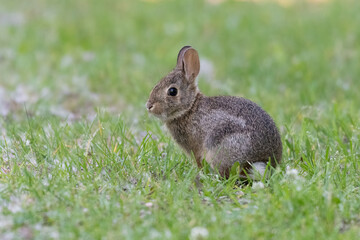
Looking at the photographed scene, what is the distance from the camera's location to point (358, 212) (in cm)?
424

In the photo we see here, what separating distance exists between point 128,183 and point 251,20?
866cm

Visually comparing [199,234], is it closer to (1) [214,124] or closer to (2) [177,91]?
(1) [214,124]

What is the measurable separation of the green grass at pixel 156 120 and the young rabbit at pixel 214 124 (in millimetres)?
192

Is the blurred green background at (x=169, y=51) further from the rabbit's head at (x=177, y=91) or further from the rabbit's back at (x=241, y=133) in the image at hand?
the rabbit's back at (x=241, y=133)

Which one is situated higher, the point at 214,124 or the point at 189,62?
the point at 189,62

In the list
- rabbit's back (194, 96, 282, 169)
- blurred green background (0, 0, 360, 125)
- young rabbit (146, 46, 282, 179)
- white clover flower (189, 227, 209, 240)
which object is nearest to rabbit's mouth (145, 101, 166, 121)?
young rabbit (146, 46, 282, 179)

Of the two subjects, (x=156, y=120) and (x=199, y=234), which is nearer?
(x=199, y=234)

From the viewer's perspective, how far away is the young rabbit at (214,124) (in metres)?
5.04

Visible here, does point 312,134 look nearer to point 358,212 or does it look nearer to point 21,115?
point 358,212

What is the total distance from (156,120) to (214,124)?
140cm

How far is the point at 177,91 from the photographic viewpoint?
5551 millimetres

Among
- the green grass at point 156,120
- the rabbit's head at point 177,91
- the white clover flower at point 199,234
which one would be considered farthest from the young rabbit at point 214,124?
the white clover flower at point 199,234

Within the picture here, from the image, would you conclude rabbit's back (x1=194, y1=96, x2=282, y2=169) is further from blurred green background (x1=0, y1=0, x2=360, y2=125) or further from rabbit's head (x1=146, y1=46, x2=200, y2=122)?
blurred green background (x1=0, y1=0, x2=360, y2=125)

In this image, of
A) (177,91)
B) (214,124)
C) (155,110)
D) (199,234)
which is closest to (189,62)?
(177,91)
